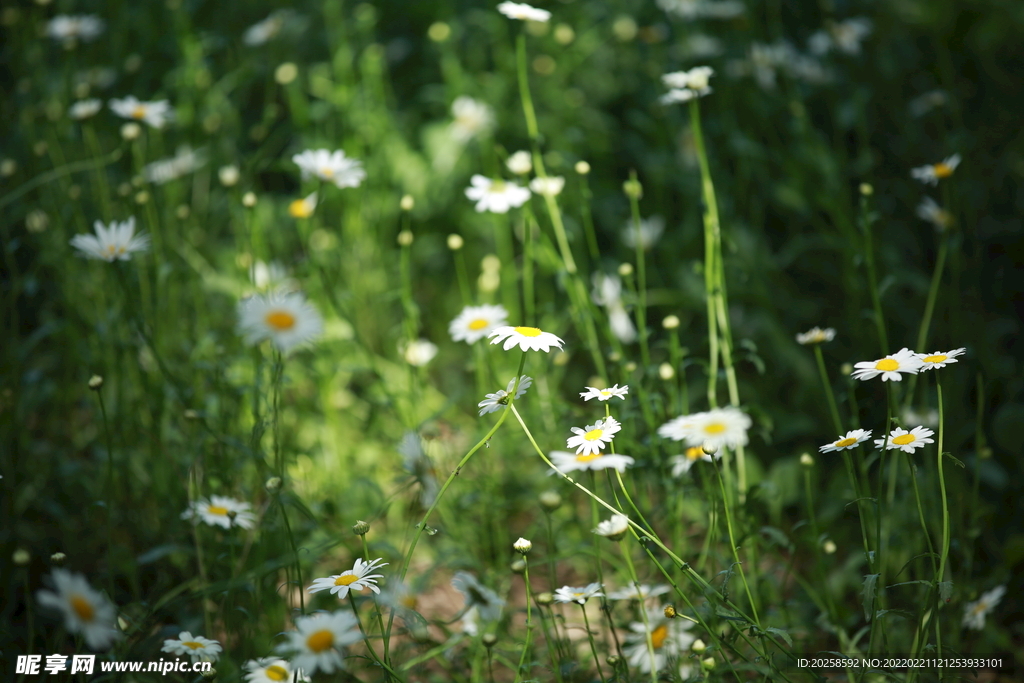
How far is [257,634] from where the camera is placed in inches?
49.9

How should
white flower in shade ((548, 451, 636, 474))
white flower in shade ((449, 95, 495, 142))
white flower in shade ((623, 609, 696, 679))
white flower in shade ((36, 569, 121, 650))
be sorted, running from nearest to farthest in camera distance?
white flower in shade ((36, 569, 121, 650)) → white flower in shade ((548, 451, 636, 474)) → white flower in shade ((623, 609, 696, 679)) → white flower in shade ((449, 95, 495, 142))

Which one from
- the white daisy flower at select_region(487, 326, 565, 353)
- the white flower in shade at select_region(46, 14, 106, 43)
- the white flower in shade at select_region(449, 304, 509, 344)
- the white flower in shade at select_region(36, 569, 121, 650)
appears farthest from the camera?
the white flower in shade at select_region(46, 14, 106, 43)

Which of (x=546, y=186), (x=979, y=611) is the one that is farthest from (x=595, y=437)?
(x=979, y=611)

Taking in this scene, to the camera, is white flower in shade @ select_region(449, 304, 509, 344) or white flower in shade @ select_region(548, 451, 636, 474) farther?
white flower in shade @ select_region(449, 304, 509, 344)

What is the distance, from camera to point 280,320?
930 mm

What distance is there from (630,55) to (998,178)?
1.23 m

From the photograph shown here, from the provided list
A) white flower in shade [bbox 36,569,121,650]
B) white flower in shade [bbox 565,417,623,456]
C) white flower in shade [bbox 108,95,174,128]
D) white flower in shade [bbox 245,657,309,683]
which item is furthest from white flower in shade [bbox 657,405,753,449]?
white flower in shade [bbox 108,95,174,128]

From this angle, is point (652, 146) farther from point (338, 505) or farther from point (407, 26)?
point (338, 505)

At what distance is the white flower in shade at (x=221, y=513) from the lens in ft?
3.84

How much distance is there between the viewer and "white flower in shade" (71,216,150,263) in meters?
1.25

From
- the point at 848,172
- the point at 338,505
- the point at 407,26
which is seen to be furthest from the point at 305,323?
the point at 407,26

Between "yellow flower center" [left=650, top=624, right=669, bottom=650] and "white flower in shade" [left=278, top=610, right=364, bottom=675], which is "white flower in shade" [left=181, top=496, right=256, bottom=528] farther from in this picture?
"yellow flower center" [left=650, top=624, right=669, bottom=650]

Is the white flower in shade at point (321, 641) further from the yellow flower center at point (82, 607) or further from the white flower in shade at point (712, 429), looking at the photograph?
the white flower in shade at point (712, 429)

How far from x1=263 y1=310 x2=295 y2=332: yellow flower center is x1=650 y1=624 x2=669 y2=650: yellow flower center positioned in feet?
2.40
